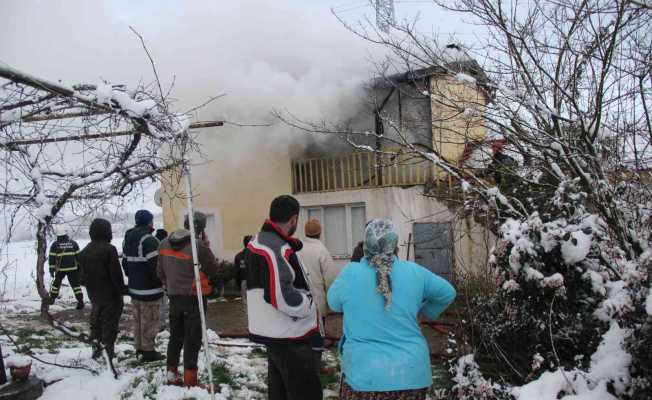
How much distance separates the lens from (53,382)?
4.88 m

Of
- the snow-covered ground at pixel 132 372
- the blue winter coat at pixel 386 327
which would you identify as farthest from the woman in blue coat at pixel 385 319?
the snow-covered ground at pixel 132 372

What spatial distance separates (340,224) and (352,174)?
1.19m

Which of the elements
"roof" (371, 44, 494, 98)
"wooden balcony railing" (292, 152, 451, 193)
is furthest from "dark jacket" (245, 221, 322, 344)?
"wooden balcony railing" (292, 152, 451, 193)

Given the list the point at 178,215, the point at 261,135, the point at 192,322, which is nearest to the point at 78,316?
the point at 178,215

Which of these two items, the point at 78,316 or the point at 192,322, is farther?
the point at 78,316

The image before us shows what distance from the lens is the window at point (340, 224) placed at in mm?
11266

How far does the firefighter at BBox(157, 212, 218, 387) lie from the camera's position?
14.6ft

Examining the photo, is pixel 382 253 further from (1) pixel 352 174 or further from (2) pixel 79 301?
(2) pixel 79 301

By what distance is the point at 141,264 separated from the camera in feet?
17.6

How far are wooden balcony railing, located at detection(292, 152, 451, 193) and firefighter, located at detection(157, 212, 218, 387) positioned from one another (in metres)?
6.22

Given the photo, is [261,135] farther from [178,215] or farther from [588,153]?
[588,153]

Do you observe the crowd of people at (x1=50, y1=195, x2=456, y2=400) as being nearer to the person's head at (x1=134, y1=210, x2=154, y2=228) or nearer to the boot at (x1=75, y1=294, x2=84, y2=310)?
the person's head at (x1=134, y1=210, x2=154, y2=228)

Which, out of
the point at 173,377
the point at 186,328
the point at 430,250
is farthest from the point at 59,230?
the point at 430,250

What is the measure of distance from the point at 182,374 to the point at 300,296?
236 cm
